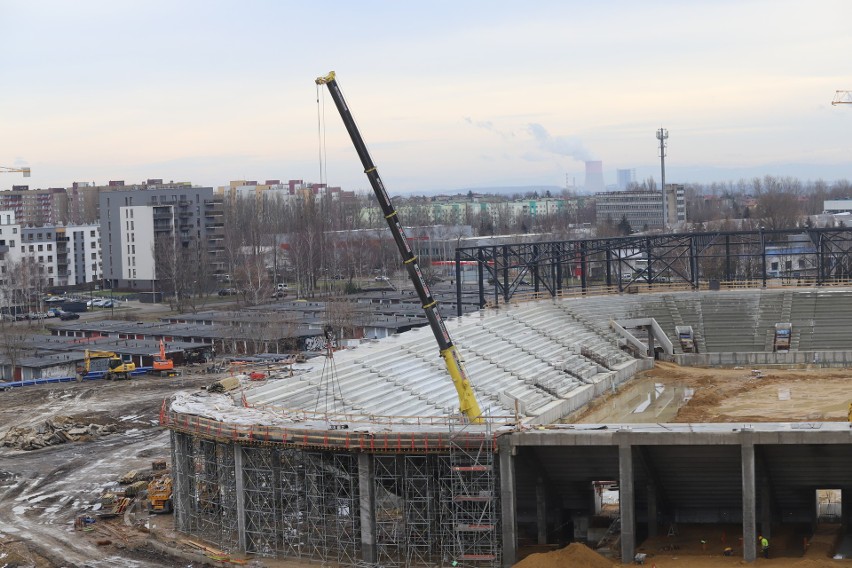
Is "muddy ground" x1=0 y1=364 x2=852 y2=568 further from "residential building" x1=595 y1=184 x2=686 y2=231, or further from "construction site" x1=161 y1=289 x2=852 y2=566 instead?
"residential building" x1=595 y1=184 x2=686 y2=231

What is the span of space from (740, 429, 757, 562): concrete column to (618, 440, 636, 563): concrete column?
2667mm

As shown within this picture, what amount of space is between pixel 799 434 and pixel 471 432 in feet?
25.9

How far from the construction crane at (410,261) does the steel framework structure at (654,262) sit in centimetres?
2405

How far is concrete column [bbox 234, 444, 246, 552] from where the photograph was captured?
3145cm

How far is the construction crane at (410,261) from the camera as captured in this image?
107ft

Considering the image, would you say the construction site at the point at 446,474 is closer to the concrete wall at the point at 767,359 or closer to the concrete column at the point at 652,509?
the concrete column at the point at 652,509

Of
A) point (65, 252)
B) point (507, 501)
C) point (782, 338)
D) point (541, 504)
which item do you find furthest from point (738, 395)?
point (65, 252)

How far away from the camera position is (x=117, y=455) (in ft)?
153

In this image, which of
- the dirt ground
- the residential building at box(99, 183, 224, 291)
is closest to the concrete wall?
the dirt ground

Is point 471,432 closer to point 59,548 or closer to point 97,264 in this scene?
point 59,548

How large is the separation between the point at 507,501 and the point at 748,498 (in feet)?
19.0

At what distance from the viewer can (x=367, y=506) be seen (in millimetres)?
30188

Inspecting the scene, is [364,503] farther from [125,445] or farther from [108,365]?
[108,365]

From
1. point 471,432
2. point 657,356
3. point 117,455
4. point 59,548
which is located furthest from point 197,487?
point 657,356
